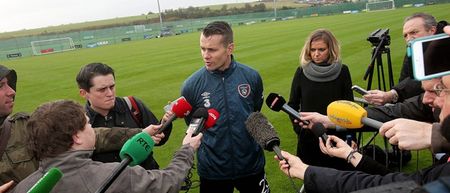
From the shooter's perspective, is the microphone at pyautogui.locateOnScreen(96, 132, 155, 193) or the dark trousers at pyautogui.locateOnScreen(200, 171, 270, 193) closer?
the microphone at pyautogui.locateOnScreen(96, 132, 155, 193)

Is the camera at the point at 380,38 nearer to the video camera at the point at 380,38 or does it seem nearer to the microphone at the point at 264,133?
A: the video camera at the point at 380,38

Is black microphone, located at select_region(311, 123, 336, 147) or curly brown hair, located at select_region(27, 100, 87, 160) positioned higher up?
curly brown hair, located at select_region(27, 100, 87, 160)

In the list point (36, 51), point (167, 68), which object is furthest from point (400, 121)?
point (36, 51)

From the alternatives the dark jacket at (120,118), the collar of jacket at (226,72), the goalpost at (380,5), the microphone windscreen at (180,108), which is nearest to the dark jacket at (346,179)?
the microphone windscreen at (180,108)

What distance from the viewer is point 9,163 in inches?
110

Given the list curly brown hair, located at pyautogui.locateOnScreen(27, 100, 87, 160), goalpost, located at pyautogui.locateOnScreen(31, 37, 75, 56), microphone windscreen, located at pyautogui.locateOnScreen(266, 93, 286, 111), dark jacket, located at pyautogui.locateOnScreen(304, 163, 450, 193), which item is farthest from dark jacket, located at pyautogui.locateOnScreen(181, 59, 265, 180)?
goalpost, located at pyautogui.locateOnScreen(31, 37, 75, 56)

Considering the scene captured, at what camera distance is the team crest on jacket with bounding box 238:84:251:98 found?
3777mm

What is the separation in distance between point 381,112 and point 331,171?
1412 millimetres

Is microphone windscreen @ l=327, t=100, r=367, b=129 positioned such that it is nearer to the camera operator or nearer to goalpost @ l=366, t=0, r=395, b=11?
the camera operator

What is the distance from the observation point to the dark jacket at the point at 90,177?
213 centimetres

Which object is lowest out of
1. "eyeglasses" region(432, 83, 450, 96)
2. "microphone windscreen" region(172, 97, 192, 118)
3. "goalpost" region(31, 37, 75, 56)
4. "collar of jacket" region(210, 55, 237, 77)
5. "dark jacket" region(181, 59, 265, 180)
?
"goalpost" region(31, 37, 75, 56)

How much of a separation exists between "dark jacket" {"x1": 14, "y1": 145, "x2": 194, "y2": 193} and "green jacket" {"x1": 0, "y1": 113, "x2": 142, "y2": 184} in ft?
1.93

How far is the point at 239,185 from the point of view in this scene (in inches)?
150

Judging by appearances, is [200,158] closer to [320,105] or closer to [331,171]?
[320,105]
